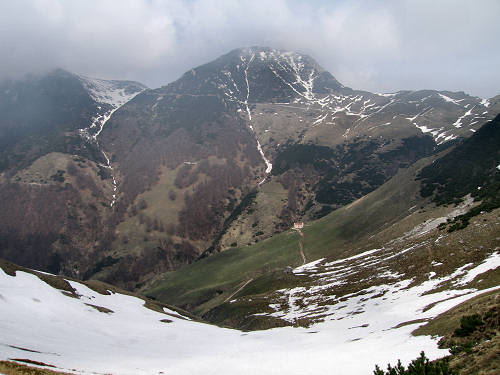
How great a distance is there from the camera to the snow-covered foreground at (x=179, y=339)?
2908 centimetres

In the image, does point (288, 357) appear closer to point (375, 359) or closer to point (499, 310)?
point (375, 359)

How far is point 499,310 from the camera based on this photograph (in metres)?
22.2

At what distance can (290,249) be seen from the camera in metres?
164

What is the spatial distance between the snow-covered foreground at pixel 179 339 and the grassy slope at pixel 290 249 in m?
79.8

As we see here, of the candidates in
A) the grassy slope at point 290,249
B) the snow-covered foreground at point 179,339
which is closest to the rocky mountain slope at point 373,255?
the grassy slope at point 290,249

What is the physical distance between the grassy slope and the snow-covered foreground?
7982 cm

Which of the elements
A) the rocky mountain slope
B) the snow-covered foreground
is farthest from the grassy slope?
the snow-covered foreground

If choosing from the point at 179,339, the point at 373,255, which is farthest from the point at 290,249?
the point at 179,339

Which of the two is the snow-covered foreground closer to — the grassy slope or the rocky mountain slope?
the rocky mountain slope

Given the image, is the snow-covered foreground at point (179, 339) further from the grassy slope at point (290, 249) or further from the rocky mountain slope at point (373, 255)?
the grassy slope at point (290, 249)

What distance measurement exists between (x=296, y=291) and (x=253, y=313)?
14.1 m

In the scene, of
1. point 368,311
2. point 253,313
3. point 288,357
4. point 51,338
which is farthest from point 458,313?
point 253,313

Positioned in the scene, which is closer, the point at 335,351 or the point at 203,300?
the point at 335,351

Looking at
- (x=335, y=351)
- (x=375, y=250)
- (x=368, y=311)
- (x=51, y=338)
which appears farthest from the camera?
(x=375, y=250)
